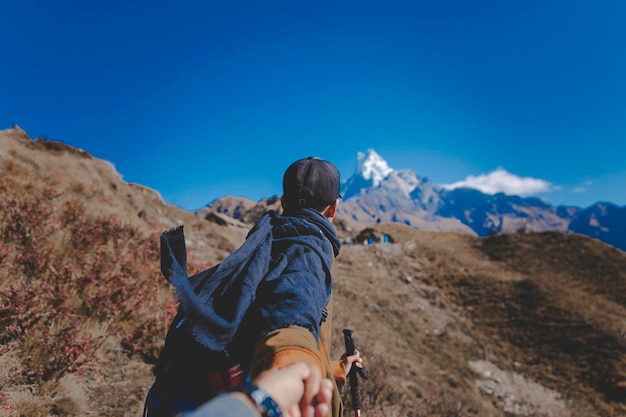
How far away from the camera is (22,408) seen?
2805mm

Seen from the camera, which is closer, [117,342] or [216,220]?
[117,342]

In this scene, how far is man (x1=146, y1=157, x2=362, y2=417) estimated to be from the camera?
4.01ft

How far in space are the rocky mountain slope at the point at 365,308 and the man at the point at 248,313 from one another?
7.82 feet

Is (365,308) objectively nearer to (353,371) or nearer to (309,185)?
(353,371)

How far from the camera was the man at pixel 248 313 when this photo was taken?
122cm

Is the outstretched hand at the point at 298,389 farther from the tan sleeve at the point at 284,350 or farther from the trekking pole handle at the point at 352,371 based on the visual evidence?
the trekking pole handle at the point at 352,371

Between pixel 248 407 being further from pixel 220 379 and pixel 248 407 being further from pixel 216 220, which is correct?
pixel 216 220

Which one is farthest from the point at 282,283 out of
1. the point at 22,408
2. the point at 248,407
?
the point at 22,408

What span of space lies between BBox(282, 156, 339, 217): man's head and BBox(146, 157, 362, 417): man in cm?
19

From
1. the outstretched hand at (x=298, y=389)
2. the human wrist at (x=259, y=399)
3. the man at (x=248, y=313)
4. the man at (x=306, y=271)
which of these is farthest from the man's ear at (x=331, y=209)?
the human wrist at (x=259, y=399)

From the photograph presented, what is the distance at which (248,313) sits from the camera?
1.42 meters

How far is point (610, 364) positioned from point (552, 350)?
7.23 ft

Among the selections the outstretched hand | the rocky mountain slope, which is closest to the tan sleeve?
the outstretched hand

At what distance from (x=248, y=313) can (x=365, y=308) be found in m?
15.5
